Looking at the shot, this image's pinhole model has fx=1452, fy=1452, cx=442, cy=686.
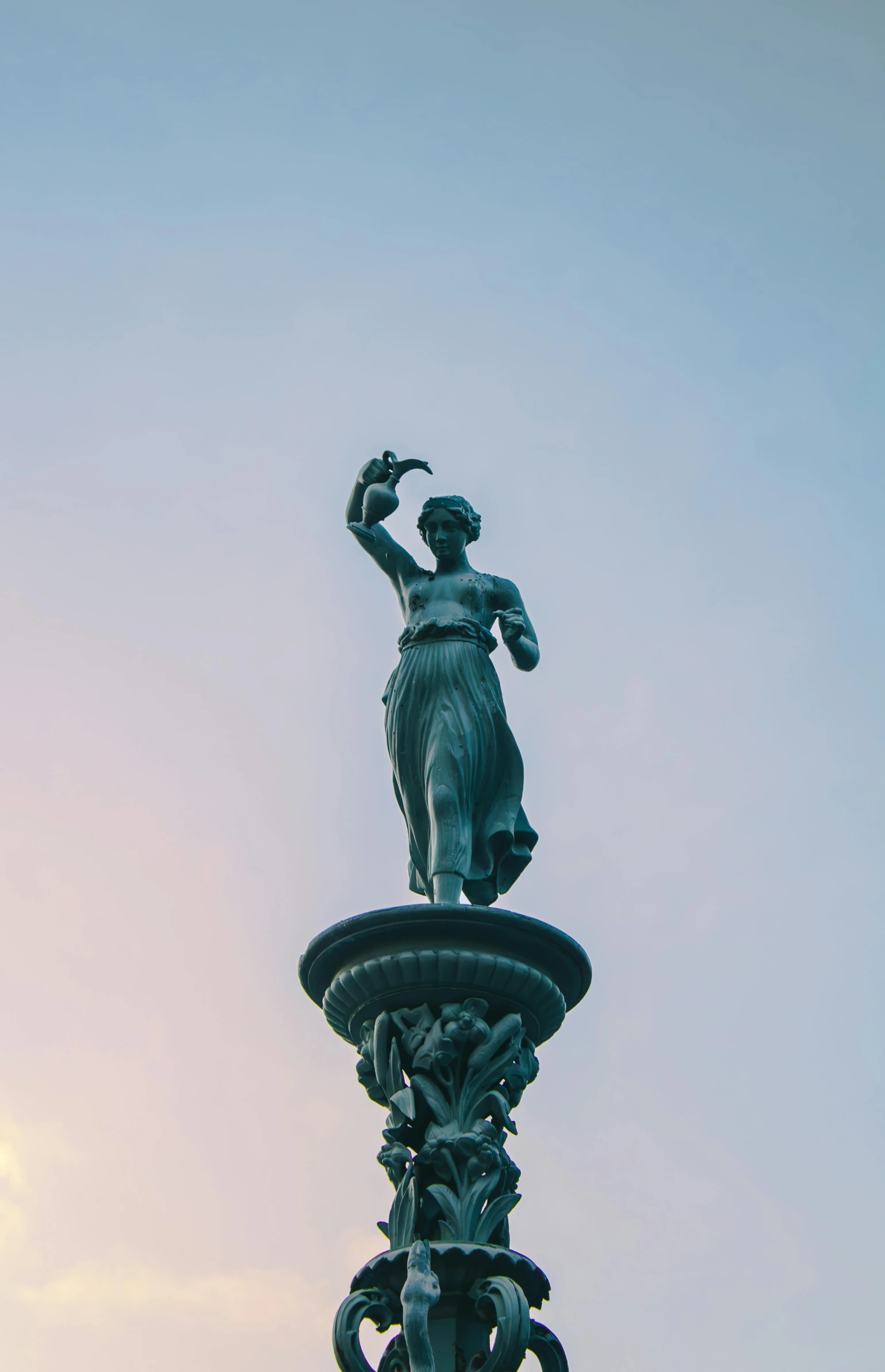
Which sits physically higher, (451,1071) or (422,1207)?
(451,1071)

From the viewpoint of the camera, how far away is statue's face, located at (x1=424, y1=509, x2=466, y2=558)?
10617mm

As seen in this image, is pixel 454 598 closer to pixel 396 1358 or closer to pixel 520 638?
pixel 520 638

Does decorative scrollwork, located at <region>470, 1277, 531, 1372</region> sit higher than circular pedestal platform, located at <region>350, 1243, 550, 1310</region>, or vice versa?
circular pedestal platform, located at <region>350, 1243, 550, 1310</region>

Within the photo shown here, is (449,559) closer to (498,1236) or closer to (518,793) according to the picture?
(518,793)

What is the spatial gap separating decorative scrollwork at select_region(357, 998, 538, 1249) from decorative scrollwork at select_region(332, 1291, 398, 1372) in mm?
312

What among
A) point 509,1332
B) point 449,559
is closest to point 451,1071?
point 509,1332

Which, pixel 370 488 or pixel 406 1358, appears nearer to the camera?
pixel 406 1358

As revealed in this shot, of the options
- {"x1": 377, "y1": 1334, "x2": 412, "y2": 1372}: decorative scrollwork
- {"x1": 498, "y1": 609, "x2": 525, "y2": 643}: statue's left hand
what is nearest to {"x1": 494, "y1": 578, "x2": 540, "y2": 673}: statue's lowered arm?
{"x1": 498, "y1": 609, "x2": 525, "y2": 643}: statue's left hand

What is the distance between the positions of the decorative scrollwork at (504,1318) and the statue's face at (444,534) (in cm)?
506

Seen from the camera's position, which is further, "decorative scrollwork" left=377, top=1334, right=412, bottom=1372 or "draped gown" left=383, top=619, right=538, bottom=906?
"draped gown" left=383, top=619, right=538, bottom=906

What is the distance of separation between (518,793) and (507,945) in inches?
59.8

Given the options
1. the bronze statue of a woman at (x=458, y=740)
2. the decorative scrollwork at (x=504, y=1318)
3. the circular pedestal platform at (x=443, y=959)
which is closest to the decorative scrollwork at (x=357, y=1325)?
the decorative scrollwork at (x=504, y=1318)

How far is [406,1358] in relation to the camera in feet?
25.6

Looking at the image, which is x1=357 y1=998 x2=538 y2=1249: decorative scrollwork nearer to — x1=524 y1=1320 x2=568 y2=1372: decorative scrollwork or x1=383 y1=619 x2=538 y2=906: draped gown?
x1=524 y1=1320 x2=568 y2=1372: decorative scrollwork
